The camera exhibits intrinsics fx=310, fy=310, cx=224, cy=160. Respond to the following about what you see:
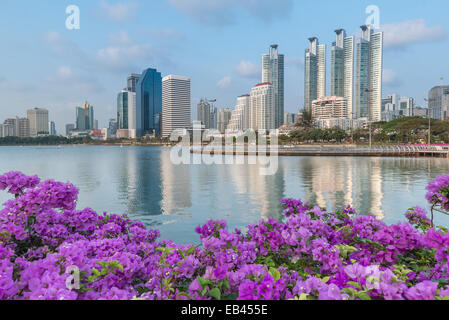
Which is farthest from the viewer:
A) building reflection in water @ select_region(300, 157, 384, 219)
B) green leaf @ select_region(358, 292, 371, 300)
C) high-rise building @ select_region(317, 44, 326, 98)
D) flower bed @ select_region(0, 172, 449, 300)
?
high-rise building @ select_region(317, 44, 326, 98)

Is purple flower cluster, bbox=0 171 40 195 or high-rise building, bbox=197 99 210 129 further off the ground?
high-rise building, bbox=197 99 210 129

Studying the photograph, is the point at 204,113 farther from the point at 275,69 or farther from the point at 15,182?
the point at 15,182

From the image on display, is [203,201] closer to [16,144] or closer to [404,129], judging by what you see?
[404,129]

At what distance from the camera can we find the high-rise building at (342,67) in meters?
162

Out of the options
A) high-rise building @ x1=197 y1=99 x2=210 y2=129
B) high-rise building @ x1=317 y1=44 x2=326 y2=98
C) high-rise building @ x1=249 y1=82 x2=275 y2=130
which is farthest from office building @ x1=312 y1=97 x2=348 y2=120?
high-rise building @ x1=197 y1=99 x2=210 y2=129

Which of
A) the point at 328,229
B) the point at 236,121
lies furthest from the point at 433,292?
the point at 236,121

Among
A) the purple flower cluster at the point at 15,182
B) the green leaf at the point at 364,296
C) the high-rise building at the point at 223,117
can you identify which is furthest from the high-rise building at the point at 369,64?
the green leaf at the point at 364,296

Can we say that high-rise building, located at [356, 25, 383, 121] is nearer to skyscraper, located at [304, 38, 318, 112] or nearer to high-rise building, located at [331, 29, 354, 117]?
high-rise building, located at [331, 29, 354, 117]

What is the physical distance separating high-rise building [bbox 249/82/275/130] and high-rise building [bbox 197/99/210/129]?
1702 inches

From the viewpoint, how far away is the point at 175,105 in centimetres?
18525

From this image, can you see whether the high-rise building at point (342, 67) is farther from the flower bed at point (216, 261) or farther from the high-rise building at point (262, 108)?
the flower bed at point (216, 261)

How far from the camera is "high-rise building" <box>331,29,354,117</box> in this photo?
161750mm

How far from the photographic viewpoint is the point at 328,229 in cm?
296
